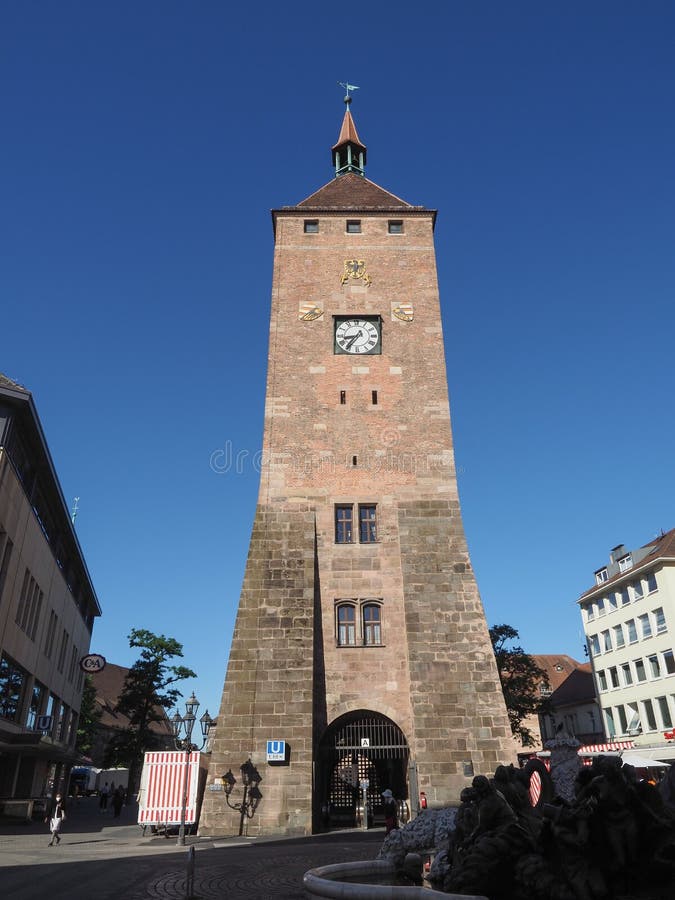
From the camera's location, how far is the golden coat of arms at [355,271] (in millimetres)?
30328

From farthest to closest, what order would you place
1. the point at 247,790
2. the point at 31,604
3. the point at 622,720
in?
the point at 622,720 → the point at 31,604 → the point at 247,790

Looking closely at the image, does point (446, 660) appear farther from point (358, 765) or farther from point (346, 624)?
point (358, 765)

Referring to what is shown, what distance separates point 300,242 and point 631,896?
95.0 ft

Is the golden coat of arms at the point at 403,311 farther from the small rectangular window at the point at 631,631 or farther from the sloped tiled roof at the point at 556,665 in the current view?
the sloped tiled roof at the point at 556,665

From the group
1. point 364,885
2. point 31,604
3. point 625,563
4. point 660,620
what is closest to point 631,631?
point 660,620

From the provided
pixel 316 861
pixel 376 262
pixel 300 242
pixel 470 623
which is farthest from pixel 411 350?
pixel 316 861

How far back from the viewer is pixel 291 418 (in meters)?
27.2

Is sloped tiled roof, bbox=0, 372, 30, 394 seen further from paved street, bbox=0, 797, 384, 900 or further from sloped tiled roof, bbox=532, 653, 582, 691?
sloped tiled roof, bbox=532, 653, 582, 691

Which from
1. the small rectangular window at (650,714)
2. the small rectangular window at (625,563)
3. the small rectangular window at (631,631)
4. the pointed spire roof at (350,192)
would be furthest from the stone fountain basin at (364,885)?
the small rectangular window at (625,563)

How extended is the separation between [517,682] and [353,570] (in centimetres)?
2699

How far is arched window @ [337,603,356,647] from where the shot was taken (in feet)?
78.0

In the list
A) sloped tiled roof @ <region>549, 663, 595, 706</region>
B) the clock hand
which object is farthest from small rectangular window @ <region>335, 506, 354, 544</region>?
sloped tiled roof @ <region>549, 663, 595, 706</region>

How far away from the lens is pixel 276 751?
2108cm

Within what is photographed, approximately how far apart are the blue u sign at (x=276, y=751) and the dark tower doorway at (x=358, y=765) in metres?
1.74
